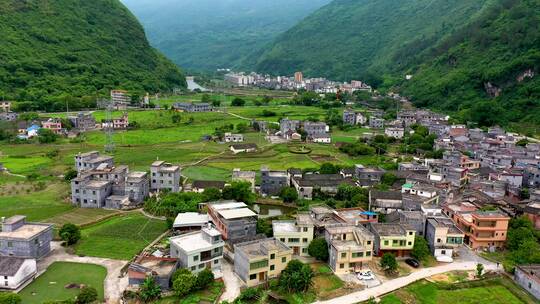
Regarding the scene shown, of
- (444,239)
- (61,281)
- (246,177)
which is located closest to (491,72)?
(246,177)

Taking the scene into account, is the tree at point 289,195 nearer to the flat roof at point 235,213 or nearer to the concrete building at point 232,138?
the flat roof at point 235,213

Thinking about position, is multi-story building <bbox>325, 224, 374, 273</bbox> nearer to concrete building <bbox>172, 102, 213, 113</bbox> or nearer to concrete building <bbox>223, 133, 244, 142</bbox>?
concrete building <bbox>223, 133, 244, 142</bbox>

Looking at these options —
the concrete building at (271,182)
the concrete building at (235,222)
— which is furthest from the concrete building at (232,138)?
the concrete building at (235,222)

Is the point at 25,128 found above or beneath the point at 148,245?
above

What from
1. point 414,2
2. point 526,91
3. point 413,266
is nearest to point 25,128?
point 413,266

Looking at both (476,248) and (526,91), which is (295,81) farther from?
(476,248)

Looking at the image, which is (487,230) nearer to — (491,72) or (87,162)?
(87,162)

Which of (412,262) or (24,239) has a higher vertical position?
(24,239)
